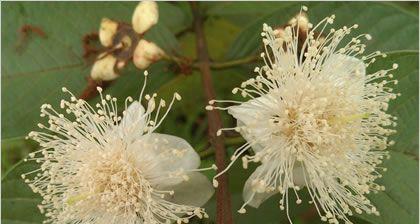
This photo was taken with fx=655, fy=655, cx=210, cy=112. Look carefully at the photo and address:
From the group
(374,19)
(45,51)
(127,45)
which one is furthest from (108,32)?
(374,19)

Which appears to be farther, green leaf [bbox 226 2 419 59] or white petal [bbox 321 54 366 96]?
green leaf [bbox 226 2 419 59]

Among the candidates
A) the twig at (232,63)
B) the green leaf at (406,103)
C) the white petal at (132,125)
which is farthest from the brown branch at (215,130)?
the green leaf at (406,103)

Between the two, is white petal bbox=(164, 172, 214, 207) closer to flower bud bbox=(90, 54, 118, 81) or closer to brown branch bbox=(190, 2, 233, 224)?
brown branch bbox=(190, 2, 233, 224)

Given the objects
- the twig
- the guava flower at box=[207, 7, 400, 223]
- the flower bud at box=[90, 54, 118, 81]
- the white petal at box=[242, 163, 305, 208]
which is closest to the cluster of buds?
the guava flower at box=[207, 7, 400, 223]

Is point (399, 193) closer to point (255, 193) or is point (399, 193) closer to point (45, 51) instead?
point (255, 193)

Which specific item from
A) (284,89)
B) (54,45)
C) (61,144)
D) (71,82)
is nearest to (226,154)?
(284,89)

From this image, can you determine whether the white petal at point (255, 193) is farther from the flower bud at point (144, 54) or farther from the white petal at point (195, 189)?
the flower bud at point (144, 54)
